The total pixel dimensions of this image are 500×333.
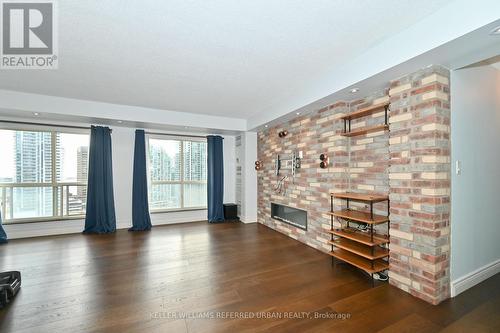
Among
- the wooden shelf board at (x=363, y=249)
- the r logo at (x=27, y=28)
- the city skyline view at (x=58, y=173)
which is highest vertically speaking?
the r logo at (x=27, y=28)

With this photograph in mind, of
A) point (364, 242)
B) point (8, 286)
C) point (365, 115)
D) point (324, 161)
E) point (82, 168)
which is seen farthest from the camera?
point (82, 168)

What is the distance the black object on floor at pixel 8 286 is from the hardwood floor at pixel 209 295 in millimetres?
71

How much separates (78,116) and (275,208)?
13.3 ft

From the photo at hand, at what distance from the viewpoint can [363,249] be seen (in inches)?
99.3

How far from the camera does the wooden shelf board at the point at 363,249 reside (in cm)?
233

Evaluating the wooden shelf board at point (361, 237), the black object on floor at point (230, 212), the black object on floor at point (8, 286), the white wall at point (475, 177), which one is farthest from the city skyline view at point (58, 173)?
the white wall at point (475, 177)

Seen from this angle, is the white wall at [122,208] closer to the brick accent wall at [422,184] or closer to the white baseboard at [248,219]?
the white baseboard at [248,219]

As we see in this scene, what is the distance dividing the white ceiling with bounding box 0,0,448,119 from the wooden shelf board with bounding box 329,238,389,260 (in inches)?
85.5

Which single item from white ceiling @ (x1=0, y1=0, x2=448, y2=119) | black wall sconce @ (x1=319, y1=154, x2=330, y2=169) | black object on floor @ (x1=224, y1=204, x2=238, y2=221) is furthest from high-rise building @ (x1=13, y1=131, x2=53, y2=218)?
black wall sconce @ (x1=319, y1=154, x2=330, y2=169)

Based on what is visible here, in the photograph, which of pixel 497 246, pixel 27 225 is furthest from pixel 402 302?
pixel 27 225

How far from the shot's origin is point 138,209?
15.1 ft

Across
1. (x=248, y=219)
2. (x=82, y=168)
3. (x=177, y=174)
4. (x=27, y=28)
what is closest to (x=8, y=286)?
(x=27, y=28)

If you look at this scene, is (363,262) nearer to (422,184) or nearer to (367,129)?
(422,184)

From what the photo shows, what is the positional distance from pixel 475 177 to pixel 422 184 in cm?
76
